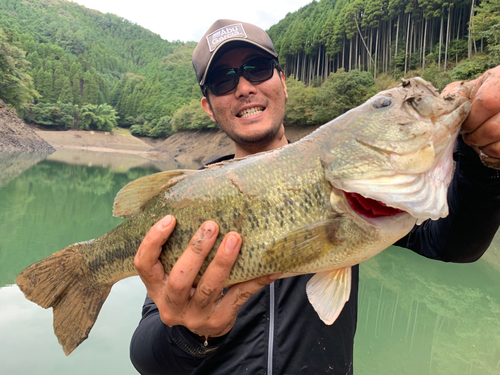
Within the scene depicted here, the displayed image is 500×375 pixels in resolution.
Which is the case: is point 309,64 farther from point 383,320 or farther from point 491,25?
point 383,320

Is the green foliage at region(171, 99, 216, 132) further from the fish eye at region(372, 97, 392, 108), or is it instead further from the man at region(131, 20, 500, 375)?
the fish eye at region(372, 97, 392, 108)

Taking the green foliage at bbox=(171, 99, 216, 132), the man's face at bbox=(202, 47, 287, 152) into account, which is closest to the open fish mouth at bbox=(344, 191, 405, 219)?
the man's face at bbox=(202, 47, 287, 152)

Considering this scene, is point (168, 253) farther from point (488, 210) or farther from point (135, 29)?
point (135, 29)

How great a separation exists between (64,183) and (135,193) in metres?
21.4

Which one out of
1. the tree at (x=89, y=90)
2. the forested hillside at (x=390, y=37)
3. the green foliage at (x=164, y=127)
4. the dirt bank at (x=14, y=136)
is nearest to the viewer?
the forested hillside at (x=390, y=37)

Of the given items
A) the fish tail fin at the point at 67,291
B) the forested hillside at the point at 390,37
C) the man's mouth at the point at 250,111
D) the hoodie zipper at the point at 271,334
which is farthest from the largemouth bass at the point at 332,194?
the forested hillside at the point at 390,37

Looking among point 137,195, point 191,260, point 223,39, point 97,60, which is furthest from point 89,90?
point 191,260

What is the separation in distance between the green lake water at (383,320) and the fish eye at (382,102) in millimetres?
4552

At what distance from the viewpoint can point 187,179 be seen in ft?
6.58

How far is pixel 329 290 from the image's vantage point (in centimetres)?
187

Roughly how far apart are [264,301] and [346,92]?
35458mm

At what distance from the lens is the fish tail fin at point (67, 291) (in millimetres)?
2199

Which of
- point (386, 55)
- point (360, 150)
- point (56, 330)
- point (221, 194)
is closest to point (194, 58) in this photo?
point (221, 194)

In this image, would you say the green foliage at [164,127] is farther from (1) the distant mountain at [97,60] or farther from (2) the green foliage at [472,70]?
(2) the green foliage at [472,70]
